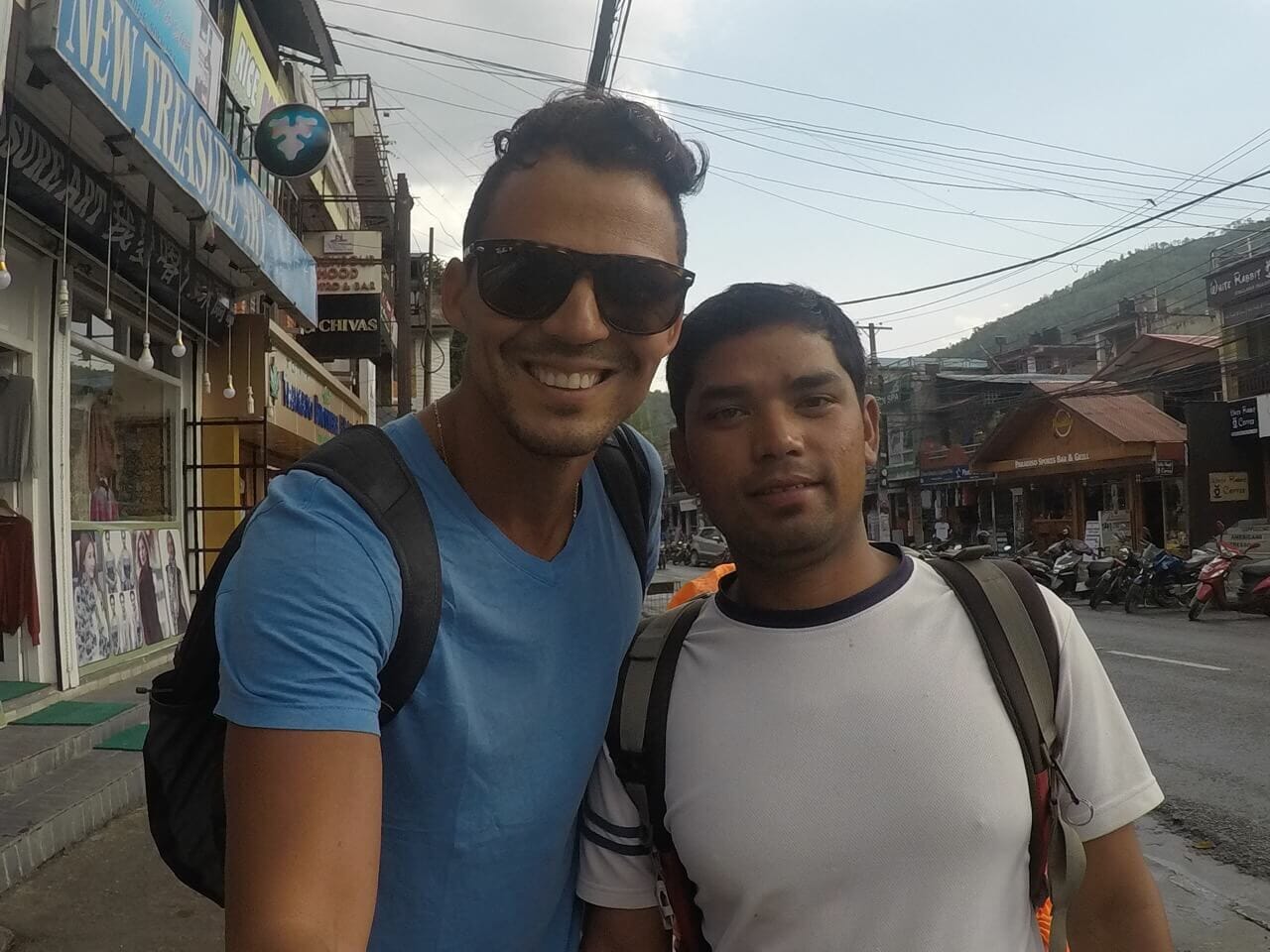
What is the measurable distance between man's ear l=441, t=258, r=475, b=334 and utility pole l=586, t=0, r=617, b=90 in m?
6.28

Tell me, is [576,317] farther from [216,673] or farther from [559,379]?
[216,673]

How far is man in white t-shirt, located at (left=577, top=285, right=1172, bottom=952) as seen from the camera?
4.31 ft

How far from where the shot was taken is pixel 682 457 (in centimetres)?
170

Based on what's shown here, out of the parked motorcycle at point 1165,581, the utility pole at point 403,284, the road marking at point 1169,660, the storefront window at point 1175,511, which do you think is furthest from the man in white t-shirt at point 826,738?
the storefront window at point 1175,511

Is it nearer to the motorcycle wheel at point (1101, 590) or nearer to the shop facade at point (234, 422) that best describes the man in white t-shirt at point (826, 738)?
the shop facade at point (234, 422)

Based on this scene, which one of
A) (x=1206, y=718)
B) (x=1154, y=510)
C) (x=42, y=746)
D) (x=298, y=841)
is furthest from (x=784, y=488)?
(x=1154, y=510)

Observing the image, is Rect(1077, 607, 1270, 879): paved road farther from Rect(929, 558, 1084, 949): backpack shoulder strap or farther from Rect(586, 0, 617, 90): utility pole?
Rect(586, 0, 617, 90): utility pole

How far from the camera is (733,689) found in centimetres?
146

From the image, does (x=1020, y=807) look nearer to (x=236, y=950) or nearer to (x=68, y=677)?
(x=236, y=950)

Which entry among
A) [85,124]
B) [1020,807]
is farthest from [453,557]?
[85,124]

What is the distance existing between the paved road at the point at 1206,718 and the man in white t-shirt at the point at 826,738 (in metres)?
3.78

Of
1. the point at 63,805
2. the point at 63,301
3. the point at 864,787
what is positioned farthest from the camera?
the point at 63,301

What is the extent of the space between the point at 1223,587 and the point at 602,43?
1132cm

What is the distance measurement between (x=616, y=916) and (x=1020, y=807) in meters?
0.67
